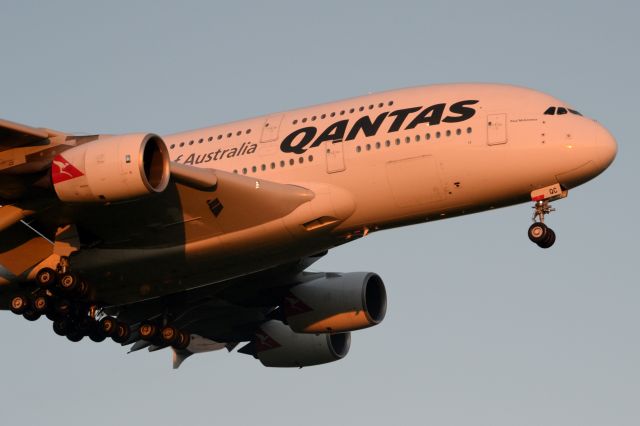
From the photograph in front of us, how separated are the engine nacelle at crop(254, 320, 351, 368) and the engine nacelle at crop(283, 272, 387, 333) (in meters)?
2.23

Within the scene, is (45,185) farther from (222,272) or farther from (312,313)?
(312,313)

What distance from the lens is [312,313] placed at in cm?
4138

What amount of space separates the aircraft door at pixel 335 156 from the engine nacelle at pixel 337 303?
271 inches

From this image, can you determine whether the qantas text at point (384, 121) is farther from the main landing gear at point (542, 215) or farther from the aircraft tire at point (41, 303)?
the aircraft tire at point (41, 303)

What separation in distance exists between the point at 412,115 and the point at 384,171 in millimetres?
1597

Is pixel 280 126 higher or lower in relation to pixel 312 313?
higher

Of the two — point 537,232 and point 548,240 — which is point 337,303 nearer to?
point 537,232

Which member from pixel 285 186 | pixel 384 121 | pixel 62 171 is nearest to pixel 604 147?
pixel 384 121

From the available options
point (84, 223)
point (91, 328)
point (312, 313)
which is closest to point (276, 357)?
point (312, 313)

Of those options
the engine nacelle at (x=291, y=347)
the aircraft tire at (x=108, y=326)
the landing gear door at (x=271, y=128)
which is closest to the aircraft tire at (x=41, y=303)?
the aircraft tire at (x=108, y=326)

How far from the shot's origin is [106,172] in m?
31.7

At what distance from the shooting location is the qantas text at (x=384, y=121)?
35000 millimetres

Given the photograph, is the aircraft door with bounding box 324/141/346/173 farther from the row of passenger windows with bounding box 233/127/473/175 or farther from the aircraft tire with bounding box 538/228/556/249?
the aircraft tire with bounding box 538/228/556/249

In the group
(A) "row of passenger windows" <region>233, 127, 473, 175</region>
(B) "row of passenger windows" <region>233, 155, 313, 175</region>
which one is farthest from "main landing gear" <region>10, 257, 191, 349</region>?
(A) "row of passenger windows" <region>233, 127, 473, 175</region>
